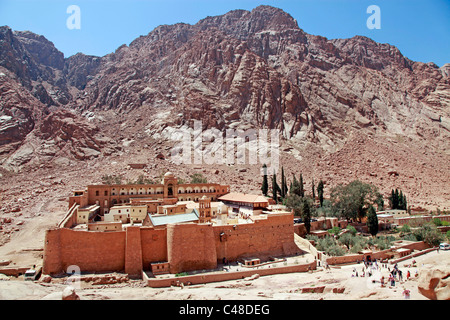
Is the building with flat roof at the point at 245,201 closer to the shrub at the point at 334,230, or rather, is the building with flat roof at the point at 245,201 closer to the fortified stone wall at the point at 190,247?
the shrub at the point at 334,230

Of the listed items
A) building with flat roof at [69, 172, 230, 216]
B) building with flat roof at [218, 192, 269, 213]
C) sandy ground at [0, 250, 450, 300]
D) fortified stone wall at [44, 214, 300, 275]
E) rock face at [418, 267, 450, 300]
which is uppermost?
building with flat roof at [69, 172, 230, 216]

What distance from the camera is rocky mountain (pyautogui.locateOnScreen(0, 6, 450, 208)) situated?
202ft

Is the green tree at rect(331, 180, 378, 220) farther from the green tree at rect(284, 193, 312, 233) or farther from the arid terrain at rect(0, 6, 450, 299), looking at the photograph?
the arid terrain at rect(0, 6, 450, 299)

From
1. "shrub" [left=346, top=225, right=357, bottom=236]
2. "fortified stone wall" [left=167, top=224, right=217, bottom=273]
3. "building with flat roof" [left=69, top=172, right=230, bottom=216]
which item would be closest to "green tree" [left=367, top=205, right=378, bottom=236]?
"shrub" [left=346, top=225, right=357, bottom=236]

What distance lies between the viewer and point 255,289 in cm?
1814

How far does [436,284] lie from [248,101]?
229ft

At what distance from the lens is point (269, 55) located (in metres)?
94.8

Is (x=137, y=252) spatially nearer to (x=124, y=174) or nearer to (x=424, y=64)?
(x=124, y=174)

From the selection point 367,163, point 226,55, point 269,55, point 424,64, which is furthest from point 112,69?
point 424,64

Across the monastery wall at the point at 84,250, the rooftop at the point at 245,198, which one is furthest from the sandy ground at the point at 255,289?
the rooftop at the point at 245,198

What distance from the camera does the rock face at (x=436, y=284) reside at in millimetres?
8859

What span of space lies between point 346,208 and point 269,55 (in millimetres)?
67649

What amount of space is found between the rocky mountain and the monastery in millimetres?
24970

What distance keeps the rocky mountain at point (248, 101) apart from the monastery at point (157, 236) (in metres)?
25.0
